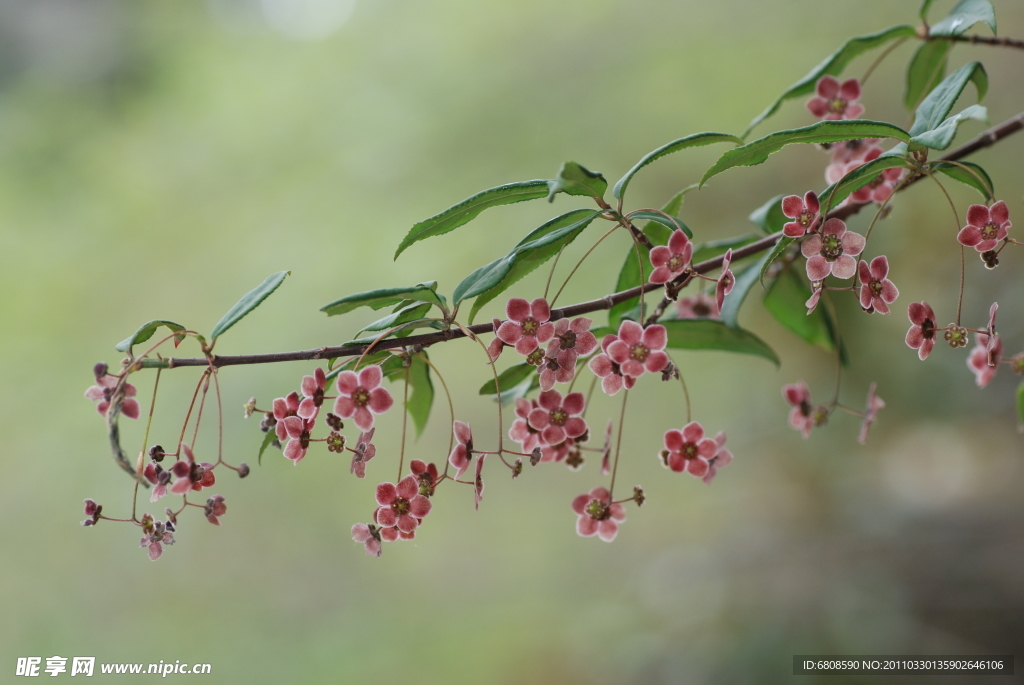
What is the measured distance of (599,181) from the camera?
1.75 feet

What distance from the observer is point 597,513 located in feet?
2.22

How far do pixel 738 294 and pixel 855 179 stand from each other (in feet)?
0.77

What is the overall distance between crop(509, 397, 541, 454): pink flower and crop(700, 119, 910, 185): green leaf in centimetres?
23

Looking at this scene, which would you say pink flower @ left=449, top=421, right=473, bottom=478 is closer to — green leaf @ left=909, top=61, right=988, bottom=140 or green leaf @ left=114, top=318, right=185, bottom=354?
green leaf @ left=114, top=318, right=185, bottom=354

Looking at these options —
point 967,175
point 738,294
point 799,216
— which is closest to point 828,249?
point 799,216

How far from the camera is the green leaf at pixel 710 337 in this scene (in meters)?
0.75

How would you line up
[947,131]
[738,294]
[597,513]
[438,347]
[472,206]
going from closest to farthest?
[947,131] → [472,206] → [597,513] → [738,294] → [438,347]

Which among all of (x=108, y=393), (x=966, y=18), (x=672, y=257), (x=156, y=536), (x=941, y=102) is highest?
(x=966, y=18)

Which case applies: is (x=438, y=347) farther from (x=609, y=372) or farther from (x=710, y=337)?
(x=609, y=372)

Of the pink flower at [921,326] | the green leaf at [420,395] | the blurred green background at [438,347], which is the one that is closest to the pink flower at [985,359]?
the pink flower at [921,326]

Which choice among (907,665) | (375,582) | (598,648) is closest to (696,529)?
(598,648)

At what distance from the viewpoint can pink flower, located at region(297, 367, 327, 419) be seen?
535 mm

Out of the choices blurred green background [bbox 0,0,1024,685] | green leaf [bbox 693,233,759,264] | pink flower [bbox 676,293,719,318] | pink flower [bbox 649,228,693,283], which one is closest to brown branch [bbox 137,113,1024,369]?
pink flower [bbox 649,228,693,283]

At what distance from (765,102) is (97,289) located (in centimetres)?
241
